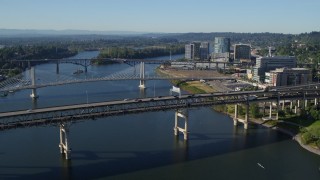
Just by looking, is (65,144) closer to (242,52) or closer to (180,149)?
(180,149)

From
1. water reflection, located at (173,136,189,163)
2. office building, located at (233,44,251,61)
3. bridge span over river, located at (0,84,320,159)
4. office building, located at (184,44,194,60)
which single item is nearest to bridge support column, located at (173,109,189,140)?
bridge span over river, located at (0,84,320,159)

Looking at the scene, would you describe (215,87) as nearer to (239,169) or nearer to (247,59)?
(239,169)

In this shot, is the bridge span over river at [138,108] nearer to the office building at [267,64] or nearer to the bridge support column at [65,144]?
the bridge support column at [65,144]

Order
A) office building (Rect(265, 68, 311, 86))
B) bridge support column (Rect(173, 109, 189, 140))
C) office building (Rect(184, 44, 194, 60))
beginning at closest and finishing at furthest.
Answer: bridge support column (Rect(173, 109, 189, 140)), office building (Rect(265, 68, 311, 86)), office building (Rect(184, 44, 194, 60))

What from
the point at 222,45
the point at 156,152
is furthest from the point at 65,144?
the point at 222,45

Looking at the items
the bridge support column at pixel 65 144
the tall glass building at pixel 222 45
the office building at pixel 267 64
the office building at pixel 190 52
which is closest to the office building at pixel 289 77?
the office building at pixel 267 64

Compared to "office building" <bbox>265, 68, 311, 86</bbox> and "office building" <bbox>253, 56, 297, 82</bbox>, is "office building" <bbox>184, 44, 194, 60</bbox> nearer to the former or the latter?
"office building" <bbox>253, 56, 297, 82</bbox>

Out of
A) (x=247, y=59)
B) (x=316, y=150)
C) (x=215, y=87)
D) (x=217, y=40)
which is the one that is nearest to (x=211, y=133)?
(x=316, y=150)
